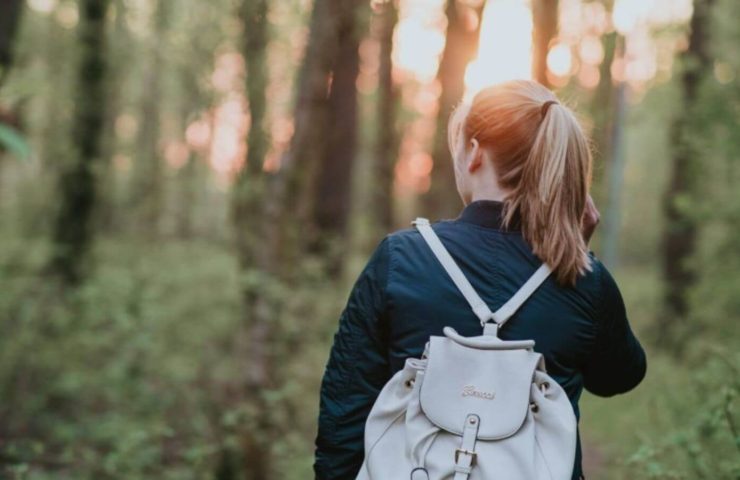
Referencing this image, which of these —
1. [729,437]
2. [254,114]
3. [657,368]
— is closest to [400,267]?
[729,437]

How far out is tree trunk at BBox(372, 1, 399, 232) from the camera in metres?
16.1

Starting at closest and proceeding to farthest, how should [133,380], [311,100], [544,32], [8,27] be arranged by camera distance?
[311,100]
[133,380]
[8,27]
[544,32]

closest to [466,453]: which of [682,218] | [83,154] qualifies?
[682,218]

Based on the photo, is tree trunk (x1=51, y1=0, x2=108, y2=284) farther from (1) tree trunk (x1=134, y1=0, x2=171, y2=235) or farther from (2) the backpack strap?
(2) the backpack strap

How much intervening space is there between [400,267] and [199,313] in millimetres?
9235

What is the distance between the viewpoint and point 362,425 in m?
2.41

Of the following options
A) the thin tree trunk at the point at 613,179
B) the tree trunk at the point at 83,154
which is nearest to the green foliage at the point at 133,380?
the tree trunk at the point at 83,154

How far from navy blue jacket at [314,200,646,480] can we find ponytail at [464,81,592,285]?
0.05m

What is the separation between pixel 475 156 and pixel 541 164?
0.66 ft

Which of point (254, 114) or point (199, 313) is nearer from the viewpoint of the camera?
point (254, 114)

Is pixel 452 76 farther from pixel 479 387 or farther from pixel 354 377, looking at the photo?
pixel 479 387

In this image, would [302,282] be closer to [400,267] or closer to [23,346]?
[23,346]

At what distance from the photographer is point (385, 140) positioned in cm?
1634

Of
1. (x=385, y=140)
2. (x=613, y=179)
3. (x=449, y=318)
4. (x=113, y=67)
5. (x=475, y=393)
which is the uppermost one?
(x=113, y=67)
